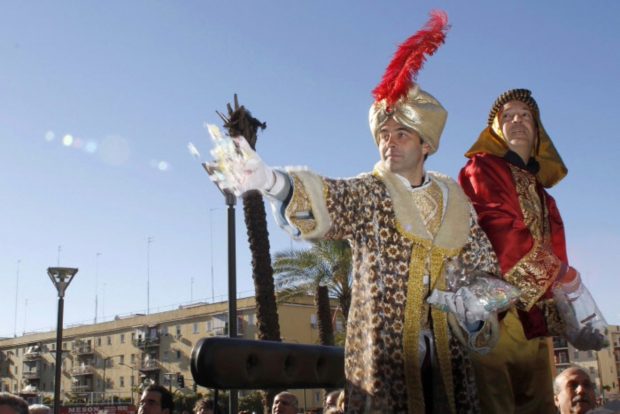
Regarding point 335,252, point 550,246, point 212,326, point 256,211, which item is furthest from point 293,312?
point 550,246

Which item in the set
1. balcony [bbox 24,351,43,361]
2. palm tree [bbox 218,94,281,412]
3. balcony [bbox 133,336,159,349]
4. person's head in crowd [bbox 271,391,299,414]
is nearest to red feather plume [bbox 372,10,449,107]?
person's head in crowd [bbox 271,391,299,414]

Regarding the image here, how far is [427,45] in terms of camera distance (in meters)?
4.13

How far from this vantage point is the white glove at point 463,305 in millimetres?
3723

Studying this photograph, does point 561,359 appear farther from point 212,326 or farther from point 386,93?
point 386,93

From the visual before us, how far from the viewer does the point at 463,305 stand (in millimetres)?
3762

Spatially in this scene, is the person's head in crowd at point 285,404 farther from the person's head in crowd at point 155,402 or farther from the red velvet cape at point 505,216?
the red velvet cape at point 505,216

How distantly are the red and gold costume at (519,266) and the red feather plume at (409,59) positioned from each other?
686 mm

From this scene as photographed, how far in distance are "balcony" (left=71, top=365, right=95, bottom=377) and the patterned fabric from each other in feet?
249

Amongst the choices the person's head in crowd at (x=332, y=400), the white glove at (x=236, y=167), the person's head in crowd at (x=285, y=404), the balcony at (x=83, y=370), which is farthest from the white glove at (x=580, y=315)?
the balcony at (x=83, y=370)

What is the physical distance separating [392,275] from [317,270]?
19943mm

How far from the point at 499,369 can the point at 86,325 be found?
7754 cm

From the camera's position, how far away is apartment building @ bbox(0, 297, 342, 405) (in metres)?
59.1

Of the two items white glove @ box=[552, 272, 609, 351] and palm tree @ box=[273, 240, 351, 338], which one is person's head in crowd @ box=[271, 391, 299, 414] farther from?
palm tree @ box=[273, 240, 351, 338]

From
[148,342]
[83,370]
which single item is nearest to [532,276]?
[148,342]
